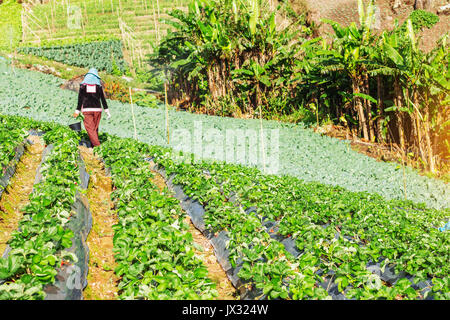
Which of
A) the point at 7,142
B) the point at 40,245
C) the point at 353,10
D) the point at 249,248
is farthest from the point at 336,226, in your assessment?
the point at 353,10

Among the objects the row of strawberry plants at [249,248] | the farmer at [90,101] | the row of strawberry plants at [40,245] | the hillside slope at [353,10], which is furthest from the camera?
the hillside slope at [353,10]

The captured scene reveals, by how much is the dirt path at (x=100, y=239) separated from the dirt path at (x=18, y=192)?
88 cm

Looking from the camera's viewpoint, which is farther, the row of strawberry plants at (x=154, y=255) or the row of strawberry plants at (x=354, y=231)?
the row of strawberry plants at (x=354, y=231)

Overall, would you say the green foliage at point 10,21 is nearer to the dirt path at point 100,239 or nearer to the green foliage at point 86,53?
the green foliage at point 86,53

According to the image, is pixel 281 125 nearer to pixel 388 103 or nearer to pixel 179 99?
pixel 388 103

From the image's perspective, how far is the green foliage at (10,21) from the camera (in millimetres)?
27108

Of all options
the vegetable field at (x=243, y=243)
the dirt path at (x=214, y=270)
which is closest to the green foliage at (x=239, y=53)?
the vegetable field at (x=243, y=243)

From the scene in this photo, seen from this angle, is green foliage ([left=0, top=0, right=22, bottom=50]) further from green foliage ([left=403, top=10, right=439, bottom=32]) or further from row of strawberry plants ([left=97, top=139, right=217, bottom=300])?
row of strawberry plants ([left=97, top=139, right=217, bottom=300])

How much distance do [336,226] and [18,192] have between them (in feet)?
14.7

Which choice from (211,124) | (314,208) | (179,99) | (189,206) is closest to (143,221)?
(189,206)

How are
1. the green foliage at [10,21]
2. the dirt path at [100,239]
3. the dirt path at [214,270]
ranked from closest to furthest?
the dirt path at [100,239]
the dirt path at [214,270]
the green foliage at [10,21]

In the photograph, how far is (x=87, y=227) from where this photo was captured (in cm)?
454

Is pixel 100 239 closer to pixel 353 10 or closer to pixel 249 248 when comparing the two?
pixel 249 248
